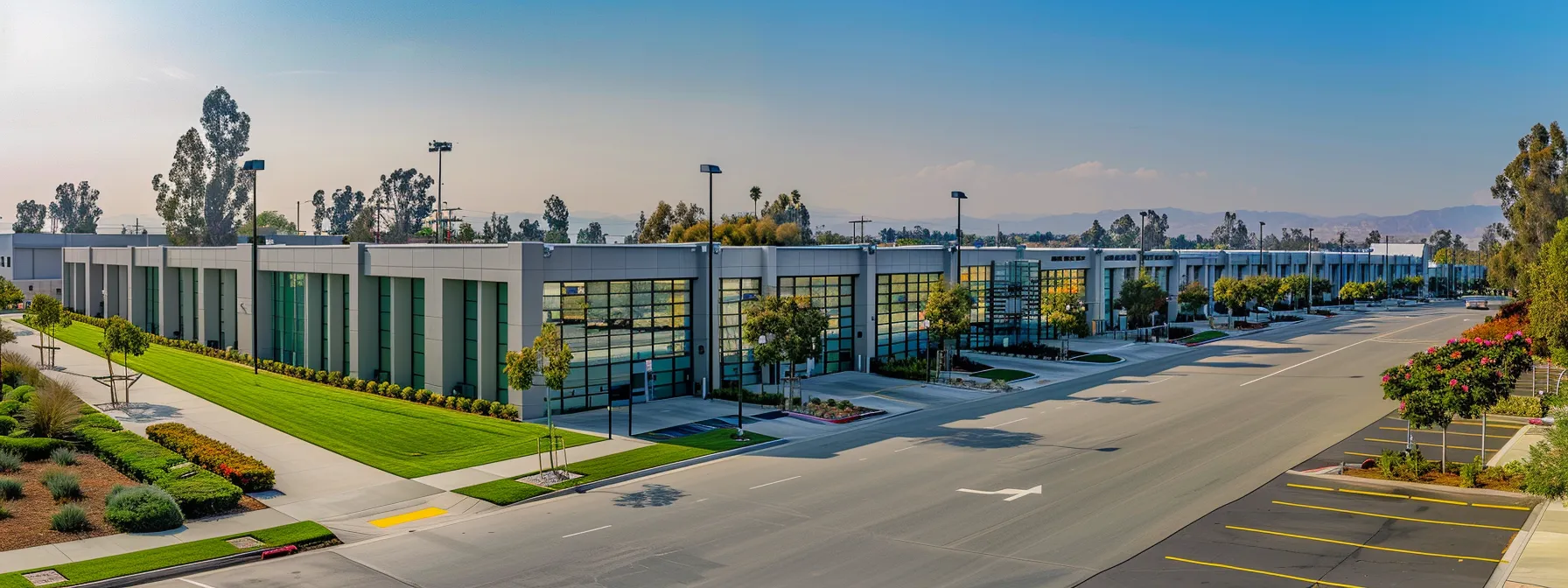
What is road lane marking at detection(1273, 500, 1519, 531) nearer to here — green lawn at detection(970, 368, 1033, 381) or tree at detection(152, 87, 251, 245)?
green lawn at detection(970, 368, 1033, 381)

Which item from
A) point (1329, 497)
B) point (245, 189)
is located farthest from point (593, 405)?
point (245, 189)

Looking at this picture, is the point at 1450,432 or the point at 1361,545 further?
the point at 1450,432

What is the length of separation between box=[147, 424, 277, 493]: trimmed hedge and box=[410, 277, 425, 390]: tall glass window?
10694mm

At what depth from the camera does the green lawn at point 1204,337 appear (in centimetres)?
7069

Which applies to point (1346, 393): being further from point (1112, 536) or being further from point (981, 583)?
point (981, 583)

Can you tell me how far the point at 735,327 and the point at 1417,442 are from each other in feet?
87.1

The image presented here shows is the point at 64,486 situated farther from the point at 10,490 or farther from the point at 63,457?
the point at 63,457

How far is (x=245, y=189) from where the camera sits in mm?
108250

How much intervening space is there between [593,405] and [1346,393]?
1309 inches

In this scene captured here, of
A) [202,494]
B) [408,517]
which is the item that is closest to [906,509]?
[408,517]

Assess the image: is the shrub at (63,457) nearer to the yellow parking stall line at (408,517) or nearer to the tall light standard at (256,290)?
the yellow parking stall line at (408,517)

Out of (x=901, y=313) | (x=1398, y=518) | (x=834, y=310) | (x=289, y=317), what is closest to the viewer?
(x=1398, y=518)

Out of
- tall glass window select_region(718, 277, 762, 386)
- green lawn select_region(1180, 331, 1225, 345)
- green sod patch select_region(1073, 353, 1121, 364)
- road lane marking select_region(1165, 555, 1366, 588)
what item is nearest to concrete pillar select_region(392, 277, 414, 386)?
tall glass window select_region(718, 277, 762, 386)

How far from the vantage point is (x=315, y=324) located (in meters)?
50.2
